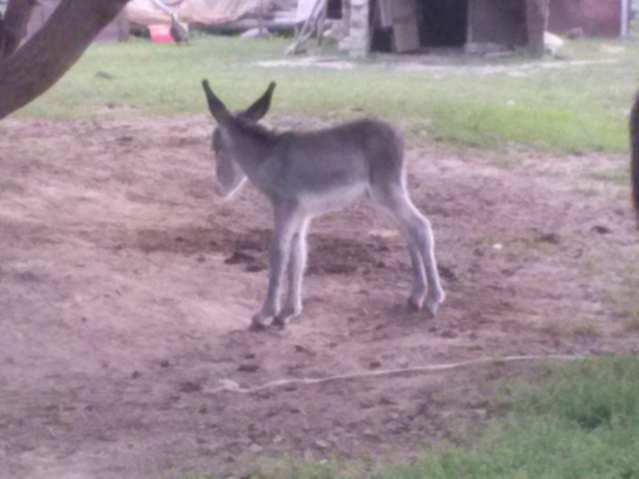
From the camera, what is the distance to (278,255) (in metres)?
6.32

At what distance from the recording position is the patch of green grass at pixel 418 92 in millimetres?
12133

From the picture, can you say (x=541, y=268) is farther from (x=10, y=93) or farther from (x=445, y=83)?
(x=445, y=83)

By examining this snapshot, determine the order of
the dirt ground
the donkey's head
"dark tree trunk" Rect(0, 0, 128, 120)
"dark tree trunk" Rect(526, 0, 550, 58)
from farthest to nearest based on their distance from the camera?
"dark tree trunk" Rect(526, 0, 550, 58)
the donkey's head
"dark tree trunk" Rect(0, 0, 128, 120)
the dirt ground

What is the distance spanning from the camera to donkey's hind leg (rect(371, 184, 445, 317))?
6.48m

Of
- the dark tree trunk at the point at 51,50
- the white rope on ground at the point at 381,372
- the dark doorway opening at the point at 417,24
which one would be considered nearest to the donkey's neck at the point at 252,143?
the dark tree trunk at the point at 51,50

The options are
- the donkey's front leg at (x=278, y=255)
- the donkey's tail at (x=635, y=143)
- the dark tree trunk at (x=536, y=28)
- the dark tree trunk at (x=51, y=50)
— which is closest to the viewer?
the donkey's tail at (x=635, y=143)

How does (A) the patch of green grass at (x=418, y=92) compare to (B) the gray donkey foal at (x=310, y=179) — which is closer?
(B) the gray donkey foal at (x=310, y=179)

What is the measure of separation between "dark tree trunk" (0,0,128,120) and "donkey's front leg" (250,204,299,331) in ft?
5.19

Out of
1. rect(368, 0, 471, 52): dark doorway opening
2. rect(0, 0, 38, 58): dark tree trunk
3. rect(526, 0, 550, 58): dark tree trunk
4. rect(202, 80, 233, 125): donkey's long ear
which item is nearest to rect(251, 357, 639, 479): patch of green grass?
rect(202, 80, 233, 125): donkey's long ear

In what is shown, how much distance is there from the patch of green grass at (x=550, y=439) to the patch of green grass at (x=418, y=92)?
23.0 ft

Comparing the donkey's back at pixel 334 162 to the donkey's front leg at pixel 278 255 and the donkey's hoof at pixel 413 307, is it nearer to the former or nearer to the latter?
the donkey's front leg at pixel 278 255

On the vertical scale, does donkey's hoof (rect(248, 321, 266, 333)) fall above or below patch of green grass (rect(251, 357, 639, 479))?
below

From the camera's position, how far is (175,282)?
711 cm

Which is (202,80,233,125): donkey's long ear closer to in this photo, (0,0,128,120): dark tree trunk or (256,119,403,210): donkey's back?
(256,119,403,210): donkey's back
